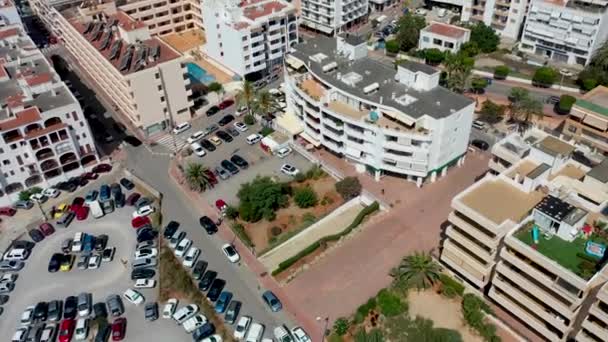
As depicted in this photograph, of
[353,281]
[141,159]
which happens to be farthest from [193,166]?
[353,281]

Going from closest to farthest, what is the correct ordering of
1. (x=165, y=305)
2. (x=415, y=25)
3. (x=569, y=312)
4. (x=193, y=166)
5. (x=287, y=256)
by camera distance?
(x=569, y=312), (x=165, y=305), (x=287, y=256), (x=193, y=166), (x=415, y=25)

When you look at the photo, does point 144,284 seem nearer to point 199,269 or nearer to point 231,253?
point 199,269

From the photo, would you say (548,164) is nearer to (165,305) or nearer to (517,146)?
(517,146)

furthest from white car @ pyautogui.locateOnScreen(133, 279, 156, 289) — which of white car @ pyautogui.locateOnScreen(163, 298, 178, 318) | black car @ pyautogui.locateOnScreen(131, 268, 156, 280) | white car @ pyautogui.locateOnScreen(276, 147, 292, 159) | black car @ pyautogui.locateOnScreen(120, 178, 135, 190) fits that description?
white car @ pyautogui.locateOnScreen(276, 147, 292, 159)

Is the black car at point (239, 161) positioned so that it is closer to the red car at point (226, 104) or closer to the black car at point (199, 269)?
the red car at point (226, 104)

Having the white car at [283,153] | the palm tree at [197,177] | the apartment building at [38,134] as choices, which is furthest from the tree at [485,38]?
the apartment building at [38,134]

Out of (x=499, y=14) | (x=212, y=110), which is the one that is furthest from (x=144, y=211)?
(x=499, y=14)
